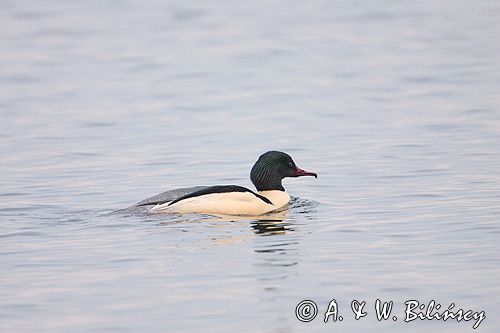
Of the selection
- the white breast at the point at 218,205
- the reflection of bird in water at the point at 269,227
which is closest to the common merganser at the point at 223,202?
the white breast at the point at 218,205

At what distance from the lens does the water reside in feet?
38.5

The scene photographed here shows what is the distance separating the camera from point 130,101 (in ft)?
86.1

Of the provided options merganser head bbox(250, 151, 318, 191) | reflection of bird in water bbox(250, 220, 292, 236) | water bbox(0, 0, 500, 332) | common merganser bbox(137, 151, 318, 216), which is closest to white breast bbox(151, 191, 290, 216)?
common merganser bbox(137, 151, 318, 216)

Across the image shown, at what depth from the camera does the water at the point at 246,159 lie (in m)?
11.7

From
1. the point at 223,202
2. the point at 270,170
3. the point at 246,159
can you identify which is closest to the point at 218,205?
the point at 223,202

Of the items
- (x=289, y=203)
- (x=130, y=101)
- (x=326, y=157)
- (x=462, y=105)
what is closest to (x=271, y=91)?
(x=130, y=101)

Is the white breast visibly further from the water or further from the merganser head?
the merganser head

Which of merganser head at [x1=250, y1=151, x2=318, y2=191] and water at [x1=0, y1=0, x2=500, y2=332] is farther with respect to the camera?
merganser head at [x1=250, y1=151, x2=318, y2=191]

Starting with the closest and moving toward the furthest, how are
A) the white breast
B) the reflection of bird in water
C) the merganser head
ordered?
the reflection of bird in water, the white breast, the merganser head

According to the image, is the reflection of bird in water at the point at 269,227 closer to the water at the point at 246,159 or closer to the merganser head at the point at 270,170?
the water at the point at 246,159

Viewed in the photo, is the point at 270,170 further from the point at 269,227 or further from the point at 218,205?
the point at 269,227

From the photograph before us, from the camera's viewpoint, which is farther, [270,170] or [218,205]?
[270,170]

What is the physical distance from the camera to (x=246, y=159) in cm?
2011

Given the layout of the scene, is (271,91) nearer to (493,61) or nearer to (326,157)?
(493,61)
